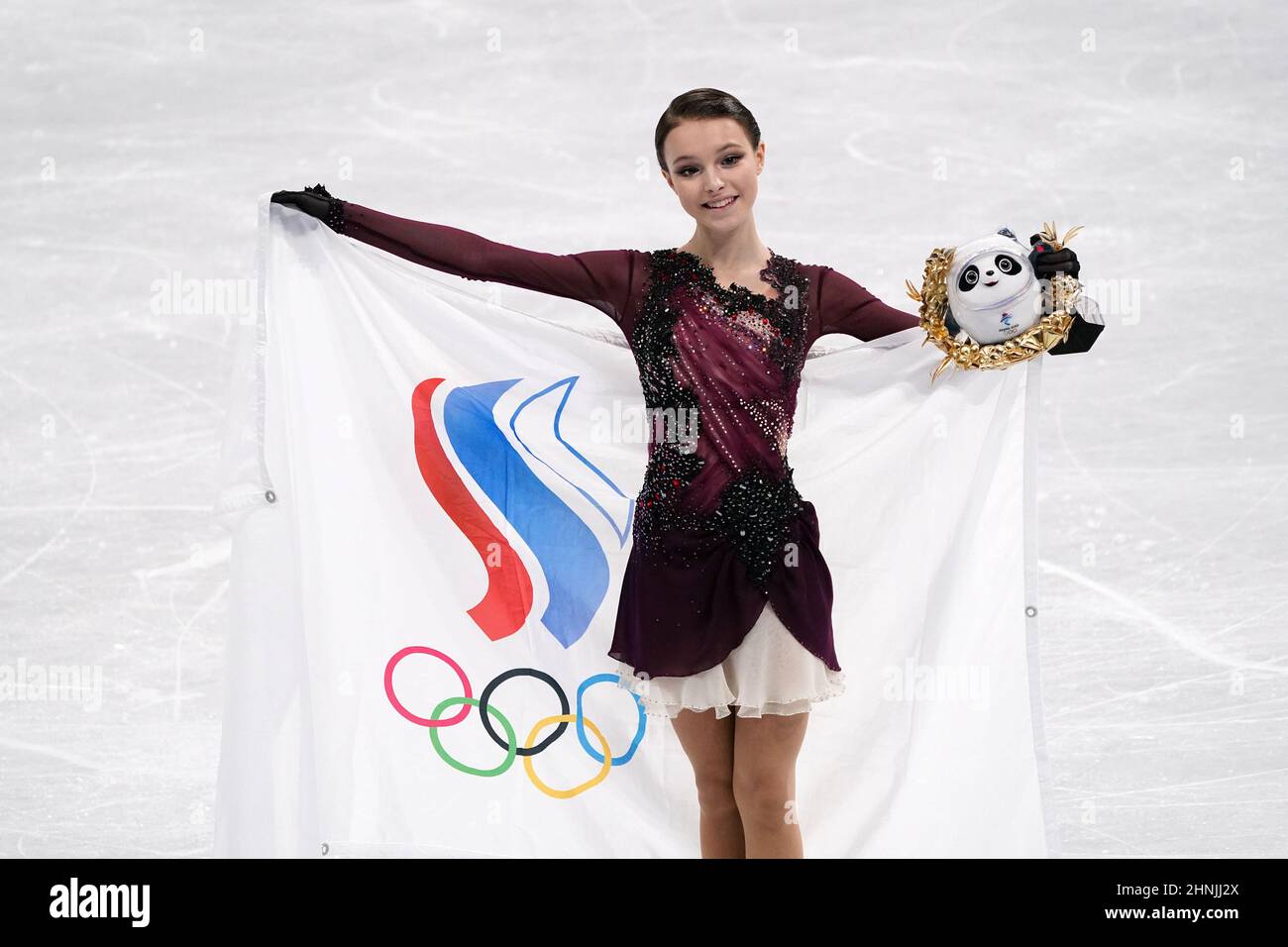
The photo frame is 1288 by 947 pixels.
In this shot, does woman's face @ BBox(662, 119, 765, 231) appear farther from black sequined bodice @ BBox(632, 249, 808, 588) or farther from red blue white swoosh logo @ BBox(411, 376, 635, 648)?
red blue white swoosh logo @ BBox(411, 376, 635, 648)

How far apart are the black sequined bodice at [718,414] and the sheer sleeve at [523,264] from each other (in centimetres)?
9

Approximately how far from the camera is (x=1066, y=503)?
5.46 meters

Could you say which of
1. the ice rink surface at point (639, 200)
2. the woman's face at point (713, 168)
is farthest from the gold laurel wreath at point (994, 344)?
the ice rink surface at point (639, 200)

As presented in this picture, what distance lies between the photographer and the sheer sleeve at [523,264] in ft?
9.52

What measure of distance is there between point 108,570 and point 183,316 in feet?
5.18

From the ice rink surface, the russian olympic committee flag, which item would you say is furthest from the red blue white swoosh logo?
the ice rink surface

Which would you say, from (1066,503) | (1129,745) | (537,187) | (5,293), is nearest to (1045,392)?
(1066,503)

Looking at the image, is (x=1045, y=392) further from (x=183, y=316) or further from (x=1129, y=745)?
(x=183, y=316)

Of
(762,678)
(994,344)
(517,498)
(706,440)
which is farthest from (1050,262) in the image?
(517,498)

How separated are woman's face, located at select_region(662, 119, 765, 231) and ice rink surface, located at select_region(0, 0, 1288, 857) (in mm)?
2659

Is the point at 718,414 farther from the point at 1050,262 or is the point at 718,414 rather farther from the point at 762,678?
the point at 1050,262

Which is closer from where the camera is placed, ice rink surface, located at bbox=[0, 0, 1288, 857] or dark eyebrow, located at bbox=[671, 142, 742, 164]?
dark eyebrow, located at bbox=[671, 142, 742, 164]

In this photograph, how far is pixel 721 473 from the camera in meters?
2.77

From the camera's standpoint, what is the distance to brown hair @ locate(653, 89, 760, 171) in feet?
9.04
